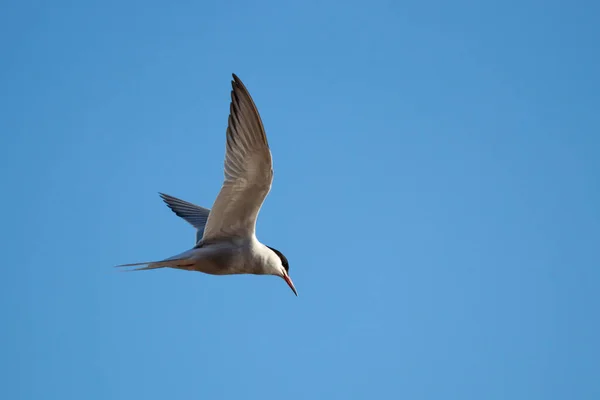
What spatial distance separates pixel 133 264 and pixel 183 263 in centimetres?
60

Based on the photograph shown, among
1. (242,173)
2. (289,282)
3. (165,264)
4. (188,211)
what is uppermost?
(188,211)

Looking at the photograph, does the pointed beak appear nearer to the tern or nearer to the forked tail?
the tern

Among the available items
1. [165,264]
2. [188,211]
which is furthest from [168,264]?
[188,211]

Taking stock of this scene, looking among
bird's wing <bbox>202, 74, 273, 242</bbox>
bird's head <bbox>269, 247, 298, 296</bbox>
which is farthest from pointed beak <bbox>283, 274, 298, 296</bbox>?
bird's wing <bbox>202, 74, 273, 242</bbox>

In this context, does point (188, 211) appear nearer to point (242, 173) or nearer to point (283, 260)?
point (283, 260)

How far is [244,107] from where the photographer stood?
694cm

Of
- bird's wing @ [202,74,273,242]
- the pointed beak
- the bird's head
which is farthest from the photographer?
the pointed beak

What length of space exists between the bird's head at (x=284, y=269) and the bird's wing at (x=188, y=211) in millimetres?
1432

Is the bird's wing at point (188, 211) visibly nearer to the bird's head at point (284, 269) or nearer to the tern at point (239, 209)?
the bird's head at point (284, 269)

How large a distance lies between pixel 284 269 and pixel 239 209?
117cm

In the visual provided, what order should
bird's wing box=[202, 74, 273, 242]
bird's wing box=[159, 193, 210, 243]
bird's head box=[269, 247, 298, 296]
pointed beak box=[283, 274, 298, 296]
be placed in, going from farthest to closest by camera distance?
bird's wing box=[159, 193, 210, 243], pointed beak box=[283, 274, 298, 296], bird's head box=[269, 247, 298, 296], bird's wing box=[202, 74, 273, 242]

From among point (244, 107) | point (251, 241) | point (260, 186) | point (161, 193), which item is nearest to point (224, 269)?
point (251, 241)

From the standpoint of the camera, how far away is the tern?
6.99m

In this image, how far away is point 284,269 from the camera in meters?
8.42
